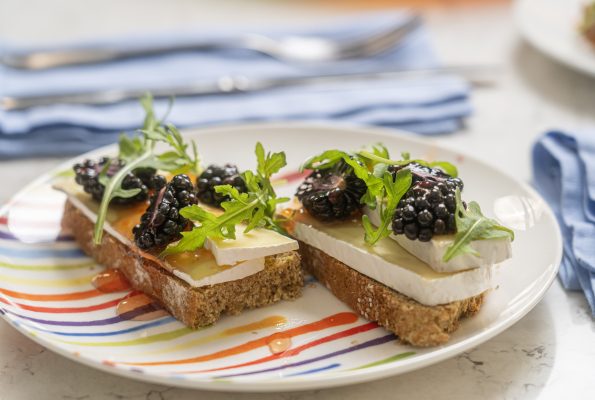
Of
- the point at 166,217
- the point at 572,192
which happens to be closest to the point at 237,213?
the point at 166,217

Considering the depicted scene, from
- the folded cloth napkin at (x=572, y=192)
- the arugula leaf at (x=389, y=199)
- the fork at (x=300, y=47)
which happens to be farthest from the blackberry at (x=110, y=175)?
the fork at (x=300, y=47)

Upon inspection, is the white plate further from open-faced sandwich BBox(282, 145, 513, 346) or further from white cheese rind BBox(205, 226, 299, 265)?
white cheese rind BBox(205, 226, 299, 265)

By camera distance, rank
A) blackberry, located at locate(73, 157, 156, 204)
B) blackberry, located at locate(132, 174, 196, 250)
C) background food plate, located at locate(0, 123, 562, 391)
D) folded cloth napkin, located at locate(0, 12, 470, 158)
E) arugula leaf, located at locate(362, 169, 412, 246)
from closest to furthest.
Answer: background food plate, located at locate(0, 123, 562, 391), arugula leaf, located at locate(362, 169, 412, 246), blackberry, located at locate(132, 174, 196, 250), blackberry, located at locate(73, 157, 156, 204), folded cloth napkin, located at locate(0, 12, 470, 158)

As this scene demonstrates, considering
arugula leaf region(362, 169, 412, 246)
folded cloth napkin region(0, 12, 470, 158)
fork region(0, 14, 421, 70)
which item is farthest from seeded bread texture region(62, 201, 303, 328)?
fork region(0, 14, 421, 70)

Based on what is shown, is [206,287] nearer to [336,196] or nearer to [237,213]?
[237,213]

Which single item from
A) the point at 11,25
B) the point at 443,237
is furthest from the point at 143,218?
the point at 11,25

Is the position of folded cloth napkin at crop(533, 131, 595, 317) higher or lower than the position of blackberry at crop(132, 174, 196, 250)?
lower
